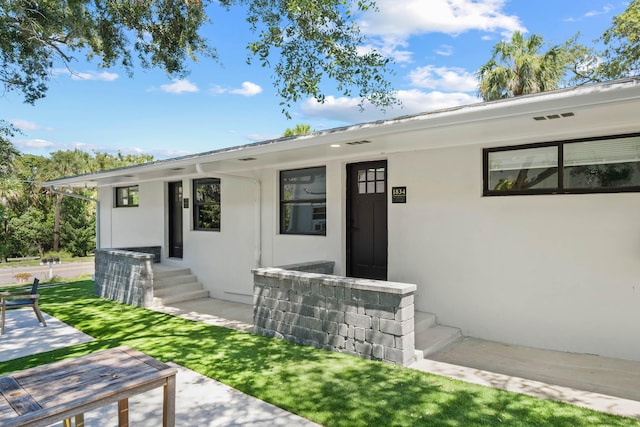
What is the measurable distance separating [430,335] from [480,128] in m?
2.73

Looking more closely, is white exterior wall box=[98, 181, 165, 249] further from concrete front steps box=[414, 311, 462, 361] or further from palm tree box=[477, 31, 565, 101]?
palm tree box=[477, 31, 565, 101]

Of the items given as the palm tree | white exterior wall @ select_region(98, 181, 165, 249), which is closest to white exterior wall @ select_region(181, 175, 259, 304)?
white exterior wall @ select_region(98, 181, 165, 249)

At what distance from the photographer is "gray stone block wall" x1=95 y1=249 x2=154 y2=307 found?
7891 mm

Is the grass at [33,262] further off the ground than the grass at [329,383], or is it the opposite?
the grass at [329,383]

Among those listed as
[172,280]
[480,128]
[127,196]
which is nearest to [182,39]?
[172,280]

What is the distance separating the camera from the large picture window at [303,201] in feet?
23.9

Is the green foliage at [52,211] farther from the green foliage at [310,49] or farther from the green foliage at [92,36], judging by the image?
the green foliage at [310,49]

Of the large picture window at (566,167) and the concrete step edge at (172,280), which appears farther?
the concrete step edge at (172,280)

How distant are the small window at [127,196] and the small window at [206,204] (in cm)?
322

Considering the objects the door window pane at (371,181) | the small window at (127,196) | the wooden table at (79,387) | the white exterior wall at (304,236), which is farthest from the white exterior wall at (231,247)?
the wooden table at (79,387)

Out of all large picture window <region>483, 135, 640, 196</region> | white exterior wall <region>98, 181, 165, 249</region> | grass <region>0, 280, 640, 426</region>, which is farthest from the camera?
white exterior wall <region>98, 181, 165, 249</region>

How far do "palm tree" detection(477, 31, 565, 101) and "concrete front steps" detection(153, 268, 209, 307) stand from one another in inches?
559

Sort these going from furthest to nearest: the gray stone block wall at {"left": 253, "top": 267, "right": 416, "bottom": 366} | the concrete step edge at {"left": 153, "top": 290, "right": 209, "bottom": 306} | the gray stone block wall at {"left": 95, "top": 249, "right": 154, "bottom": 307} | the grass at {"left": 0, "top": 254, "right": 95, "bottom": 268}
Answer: the grass at {"left": 0, "top": 254, "right": 95, "bottom": 268} < the concrete step edge at {"left": 153, "top": 290, "right": 209, "bottom": 306} < the gray stone block wall at {"left": 95, "top": 249, "right": 154, "bottom": 307} < the gray stone block wall at {"left": 253, "top": 267, "right": 416, "bottom": 366}

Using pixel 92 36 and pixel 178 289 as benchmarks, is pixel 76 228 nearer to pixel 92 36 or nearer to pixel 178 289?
pixel 178 289
